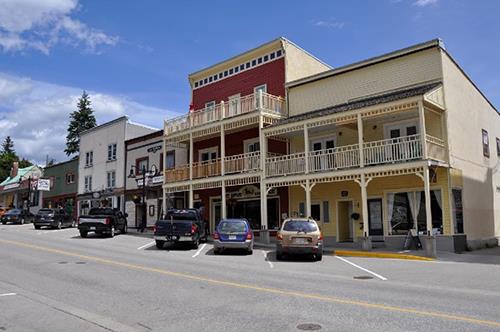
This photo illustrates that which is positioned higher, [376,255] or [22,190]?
[22,190]

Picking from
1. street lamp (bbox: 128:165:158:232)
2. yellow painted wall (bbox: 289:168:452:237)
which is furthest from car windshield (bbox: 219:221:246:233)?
street lamp (bbox: 128:165:158:232)

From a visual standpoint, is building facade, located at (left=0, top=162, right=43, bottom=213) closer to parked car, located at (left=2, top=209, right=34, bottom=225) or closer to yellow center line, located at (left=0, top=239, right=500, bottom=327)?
parked car, located at (left=2, top=209, right=34, bottom=225)

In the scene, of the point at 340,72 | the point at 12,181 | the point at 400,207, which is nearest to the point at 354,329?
the point at 400,207

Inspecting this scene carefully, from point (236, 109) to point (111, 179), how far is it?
1819 cm

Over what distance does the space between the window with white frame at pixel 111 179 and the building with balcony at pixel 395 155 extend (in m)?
18.9

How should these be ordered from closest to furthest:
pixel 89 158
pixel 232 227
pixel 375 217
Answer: pixel 232 227 < pixel 375 217 < pixel 89 158

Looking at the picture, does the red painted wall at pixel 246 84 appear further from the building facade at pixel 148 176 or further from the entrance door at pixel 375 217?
the entrance door at pixel 375 217

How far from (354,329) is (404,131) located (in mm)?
16999

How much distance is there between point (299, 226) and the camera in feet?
55.7

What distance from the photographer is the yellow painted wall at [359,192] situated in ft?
66.7

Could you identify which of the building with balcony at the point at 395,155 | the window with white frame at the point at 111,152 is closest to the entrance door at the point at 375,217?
the building with balcony at the point at 395,155

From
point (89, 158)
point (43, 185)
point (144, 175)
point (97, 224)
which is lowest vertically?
point (97, 224)

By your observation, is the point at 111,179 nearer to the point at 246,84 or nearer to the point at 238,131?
the point at 238,131

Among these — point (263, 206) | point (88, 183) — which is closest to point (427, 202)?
point (263, 206)
